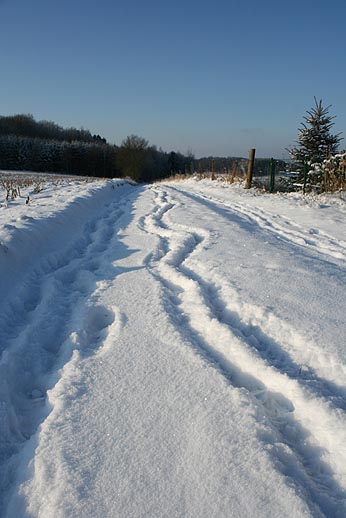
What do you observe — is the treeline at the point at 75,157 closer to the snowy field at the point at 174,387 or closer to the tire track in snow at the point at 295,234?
the tire track in snow at the point at 295,234

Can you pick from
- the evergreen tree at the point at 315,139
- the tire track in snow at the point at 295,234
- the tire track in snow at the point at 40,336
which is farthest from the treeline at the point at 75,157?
the tire track in snow at the point at 40,336

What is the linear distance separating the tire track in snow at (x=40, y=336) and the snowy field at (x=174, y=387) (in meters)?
0.01

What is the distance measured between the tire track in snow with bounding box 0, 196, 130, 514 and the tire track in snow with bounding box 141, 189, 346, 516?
72 centimetres

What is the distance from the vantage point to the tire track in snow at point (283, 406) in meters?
1.41

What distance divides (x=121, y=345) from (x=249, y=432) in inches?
41.4

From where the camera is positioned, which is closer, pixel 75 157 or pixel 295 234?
pixel 295 234

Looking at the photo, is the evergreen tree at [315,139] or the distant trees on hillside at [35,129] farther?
the distant trees on hillside at [35,129]

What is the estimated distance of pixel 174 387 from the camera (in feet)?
6.41

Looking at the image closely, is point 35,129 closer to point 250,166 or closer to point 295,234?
point 250,166

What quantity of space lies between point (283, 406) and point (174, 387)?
1.84 ft

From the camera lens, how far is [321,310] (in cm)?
268

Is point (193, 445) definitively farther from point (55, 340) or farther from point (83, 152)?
point (83, 152)

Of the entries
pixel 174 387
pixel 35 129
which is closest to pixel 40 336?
pixel 174 387

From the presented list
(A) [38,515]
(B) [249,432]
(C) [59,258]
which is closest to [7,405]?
(A) [38,515]
